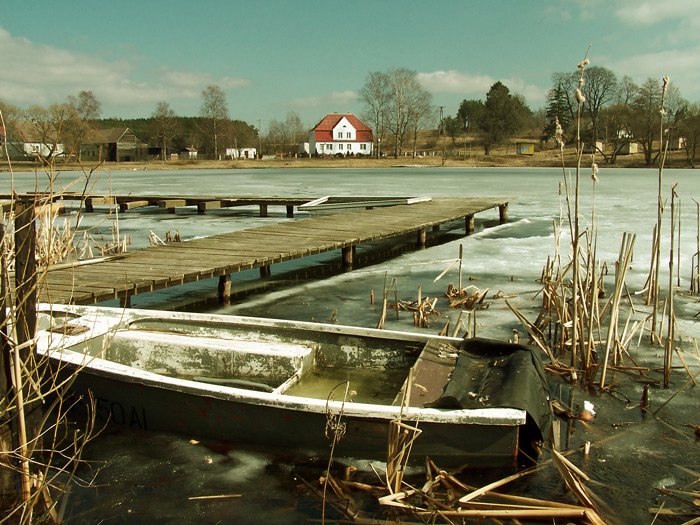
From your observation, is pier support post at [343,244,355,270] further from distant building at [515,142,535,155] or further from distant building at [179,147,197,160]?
distant building at [179,147,197,160]

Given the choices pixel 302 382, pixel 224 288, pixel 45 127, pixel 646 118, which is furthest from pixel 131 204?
pixel 646 118

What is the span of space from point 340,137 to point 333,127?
1.59 meters

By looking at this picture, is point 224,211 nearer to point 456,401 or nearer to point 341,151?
point 456,401

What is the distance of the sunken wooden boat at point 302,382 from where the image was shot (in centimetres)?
378

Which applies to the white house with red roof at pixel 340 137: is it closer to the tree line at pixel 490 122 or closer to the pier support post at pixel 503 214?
the tree line at pixel 490 122

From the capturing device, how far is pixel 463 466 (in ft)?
12.8

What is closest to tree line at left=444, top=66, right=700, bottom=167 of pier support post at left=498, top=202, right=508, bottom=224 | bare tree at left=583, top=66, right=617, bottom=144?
bare tree at left=583, top=66, right=617, bottom=144

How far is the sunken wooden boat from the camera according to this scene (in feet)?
12.4

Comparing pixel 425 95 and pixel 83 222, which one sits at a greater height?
pixel 425 95

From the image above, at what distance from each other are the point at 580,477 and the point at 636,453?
60 cm

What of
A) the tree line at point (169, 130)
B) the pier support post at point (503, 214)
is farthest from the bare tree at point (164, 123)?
the pier support post at point (503, 214)

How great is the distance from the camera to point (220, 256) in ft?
28.0

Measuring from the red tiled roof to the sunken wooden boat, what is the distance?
3348 inches

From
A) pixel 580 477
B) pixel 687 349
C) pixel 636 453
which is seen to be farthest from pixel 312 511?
pixel 687 349
